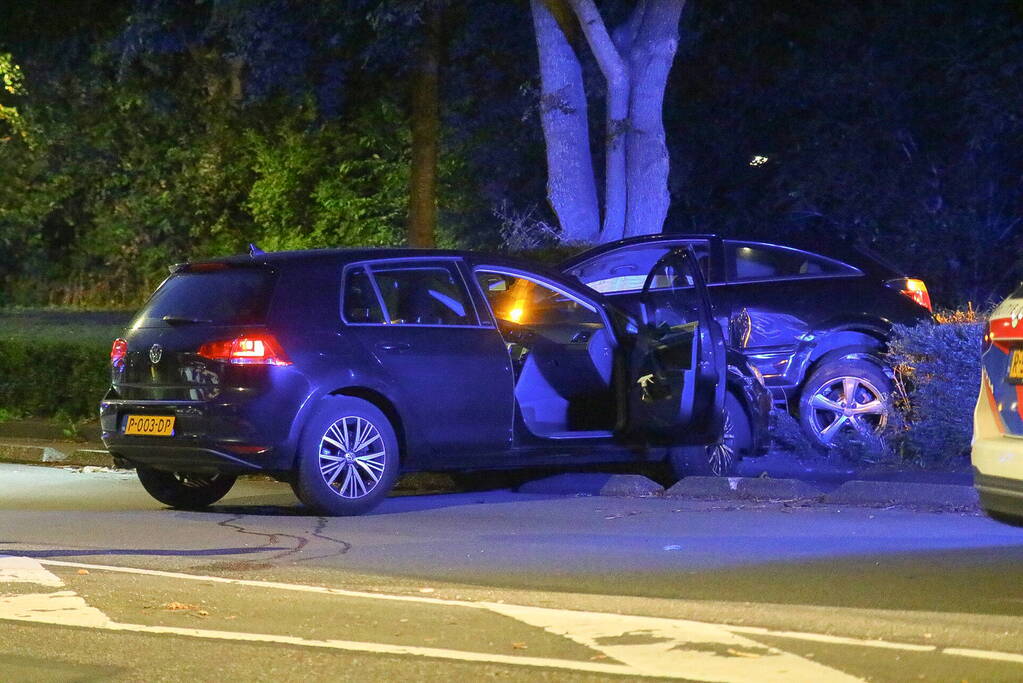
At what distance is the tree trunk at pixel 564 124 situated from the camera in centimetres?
1998

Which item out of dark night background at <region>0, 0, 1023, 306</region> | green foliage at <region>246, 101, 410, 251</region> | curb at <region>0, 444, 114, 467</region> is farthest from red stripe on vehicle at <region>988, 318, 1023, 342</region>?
green foliage at <region>246, 101, 410, 251</region>

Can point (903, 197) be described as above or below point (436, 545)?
above

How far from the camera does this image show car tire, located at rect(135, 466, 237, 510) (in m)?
11.6

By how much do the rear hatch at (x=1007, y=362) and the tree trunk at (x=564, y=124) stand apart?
11963mm

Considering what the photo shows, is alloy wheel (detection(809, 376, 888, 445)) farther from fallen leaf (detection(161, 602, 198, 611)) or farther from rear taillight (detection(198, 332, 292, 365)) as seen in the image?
fallen leaf (detection(161, 602, 198, 611))

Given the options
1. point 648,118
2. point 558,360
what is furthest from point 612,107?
point 558,360

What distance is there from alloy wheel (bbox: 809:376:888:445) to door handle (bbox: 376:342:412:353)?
3887mm

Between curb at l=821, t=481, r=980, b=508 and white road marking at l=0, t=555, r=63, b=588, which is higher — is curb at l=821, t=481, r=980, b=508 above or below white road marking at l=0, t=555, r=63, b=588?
above

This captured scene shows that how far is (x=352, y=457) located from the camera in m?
10.7

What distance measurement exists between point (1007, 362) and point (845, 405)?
573cm

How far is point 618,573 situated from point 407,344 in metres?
2.82

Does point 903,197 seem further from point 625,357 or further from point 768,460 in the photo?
point 625,357

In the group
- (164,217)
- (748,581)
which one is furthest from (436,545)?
(164,217)

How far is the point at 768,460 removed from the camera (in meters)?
13.1
